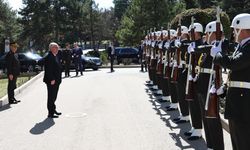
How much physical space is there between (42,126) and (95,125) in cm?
123

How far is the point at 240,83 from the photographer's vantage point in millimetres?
5648

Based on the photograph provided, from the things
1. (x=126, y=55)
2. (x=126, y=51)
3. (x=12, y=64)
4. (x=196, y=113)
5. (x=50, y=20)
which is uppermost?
(x=50, y=20)

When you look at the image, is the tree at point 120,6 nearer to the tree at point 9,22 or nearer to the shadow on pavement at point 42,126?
the tree at point 9,22

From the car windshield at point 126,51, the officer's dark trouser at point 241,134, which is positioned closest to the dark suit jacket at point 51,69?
the officer's dark trouser at point 241,134

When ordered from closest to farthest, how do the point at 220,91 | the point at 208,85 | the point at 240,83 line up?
the point at 240,83
the point at 220,91
the point at 208,85

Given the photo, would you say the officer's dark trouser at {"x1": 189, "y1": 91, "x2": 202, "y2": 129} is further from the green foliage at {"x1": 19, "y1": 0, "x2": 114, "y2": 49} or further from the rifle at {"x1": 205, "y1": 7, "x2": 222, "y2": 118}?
the green foliage at {"x1": 19, "y1": 0, "x2": 114, "y2": 49}

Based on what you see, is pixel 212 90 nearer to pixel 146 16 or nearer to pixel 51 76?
pixel 51 76

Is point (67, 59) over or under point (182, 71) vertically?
under

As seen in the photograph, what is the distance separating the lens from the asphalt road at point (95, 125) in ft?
29.0

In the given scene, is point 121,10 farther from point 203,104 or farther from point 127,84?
point 203,104

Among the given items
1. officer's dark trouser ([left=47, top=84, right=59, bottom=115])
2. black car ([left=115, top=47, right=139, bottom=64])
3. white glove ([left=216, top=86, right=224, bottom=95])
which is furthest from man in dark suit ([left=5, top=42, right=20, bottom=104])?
black car ([left=115, top=47, right=139, bottom=64])

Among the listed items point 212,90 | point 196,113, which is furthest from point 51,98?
point 212,90

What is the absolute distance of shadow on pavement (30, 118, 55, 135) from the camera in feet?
34.0

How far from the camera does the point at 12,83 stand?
14930mm
